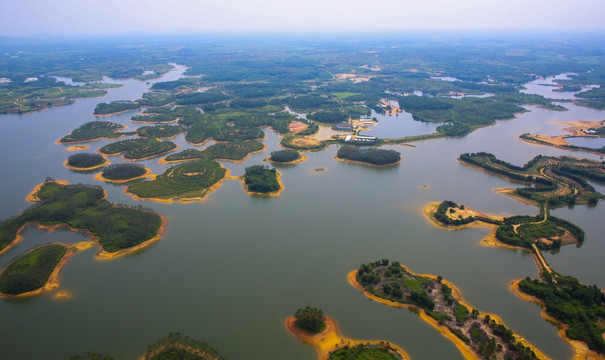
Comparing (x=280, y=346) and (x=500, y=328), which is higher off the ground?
(x=500, y=328)

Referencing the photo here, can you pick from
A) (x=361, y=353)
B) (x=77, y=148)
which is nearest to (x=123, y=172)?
(x=77, y=148)

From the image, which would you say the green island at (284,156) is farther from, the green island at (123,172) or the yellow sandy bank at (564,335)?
the yellow sandy bank at (564,335)

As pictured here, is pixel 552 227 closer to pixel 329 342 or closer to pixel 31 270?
pixel 329 342

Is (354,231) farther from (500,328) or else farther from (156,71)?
(156,71)

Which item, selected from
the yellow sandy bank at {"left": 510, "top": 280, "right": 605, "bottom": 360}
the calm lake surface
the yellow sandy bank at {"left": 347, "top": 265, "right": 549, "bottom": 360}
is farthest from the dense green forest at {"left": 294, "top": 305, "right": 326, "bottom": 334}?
the yellow sandy bank at {"left": 510, "top": 280, "right": 605, "bottom": 360}

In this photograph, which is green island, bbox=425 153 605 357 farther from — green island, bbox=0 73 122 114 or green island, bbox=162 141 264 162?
green island, bbox=0 73 122 114

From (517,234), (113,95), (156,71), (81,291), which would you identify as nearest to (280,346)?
(81,291)
